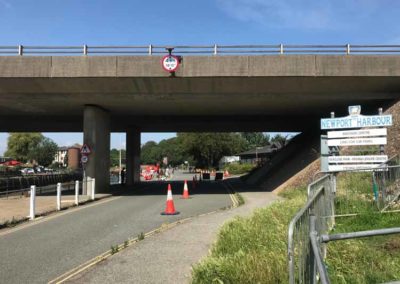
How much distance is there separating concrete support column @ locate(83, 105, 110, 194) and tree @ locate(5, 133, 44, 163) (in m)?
95.8

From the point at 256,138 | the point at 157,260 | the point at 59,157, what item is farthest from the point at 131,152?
the point at 59,157

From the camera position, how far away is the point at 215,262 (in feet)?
19.7

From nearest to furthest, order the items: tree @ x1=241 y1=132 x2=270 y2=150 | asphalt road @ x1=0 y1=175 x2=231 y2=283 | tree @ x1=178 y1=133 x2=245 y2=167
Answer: asphalt road @ x1=0 y1=175 x2=231 y2=283 < tree @ x1=178 y1=133 x2=245 y2=167 < tree @ x1=241 y1=132 x2=270 y2=150

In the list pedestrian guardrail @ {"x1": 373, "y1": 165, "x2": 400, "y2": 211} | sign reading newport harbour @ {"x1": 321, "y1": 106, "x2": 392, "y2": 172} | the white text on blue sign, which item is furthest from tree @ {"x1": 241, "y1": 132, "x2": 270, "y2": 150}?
pedestrian guardrail @ {"x1": 373, "y1": 165, "x2": 400, "y2": 211}

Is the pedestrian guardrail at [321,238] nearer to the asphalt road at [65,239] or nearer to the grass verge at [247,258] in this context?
→ the grass verge at [247,258]

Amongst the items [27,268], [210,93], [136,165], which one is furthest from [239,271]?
[136,165]

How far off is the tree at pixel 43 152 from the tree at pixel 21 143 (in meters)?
0.77

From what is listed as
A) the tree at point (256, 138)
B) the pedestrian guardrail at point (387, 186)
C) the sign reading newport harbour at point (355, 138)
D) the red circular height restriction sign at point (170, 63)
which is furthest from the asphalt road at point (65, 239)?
the tree at point (256, 138)

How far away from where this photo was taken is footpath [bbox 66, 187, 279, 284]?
263 inches

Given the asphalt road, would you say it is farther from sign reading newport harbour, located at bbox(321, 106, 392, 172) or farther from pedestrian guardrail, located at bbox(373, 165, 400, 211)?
pedestrian guardrail, located at bbox(373, 165, 400, 211)

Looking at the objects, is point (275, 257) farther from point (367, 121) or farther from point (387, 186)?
point (367, 121)

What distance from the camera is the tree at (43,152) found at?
12212 centimetres

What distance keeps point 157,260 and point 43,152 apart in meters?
121

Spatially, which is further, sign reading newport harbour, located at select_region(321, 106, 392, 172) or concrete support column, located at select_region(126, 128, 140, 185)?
concrete support column, located at select_region(126, 128, 140, 185)
